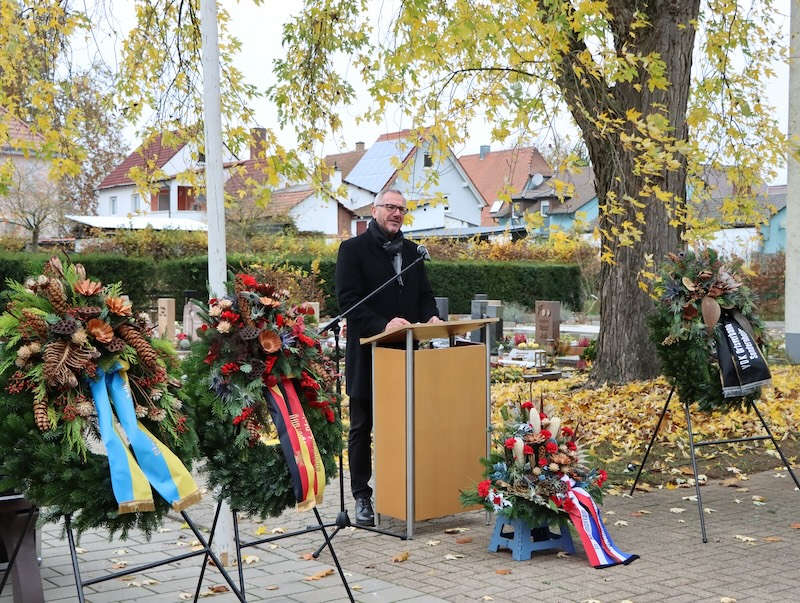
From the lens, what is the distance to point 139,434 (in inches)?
150

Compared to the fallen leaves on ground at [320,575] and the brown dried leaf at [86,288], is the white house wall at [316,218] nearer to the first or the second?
the fallen leaves on ground at [320,575]

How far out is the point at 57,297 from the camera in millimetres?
3811

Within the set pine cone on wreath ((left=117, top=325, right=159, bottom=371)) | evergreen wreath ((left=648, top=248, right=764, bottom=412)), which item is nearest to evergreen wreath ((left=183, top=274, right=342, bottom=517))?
pine cone on wreath ((left=117, top=325, right=159, bottom=371))

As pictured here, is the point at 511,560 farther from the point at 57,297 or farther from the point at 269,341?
the point at 57,297

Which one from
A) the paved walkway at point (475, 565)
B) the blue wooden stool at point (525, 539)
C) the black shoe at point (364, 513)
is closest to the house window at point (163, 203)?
the paved walkway at point (475, 565)

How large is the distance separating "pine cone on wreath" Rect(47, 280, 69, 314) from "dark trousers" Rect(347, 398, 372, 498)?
9.54ft

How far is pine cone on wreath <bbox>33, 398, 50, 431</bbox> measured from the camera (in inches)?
144

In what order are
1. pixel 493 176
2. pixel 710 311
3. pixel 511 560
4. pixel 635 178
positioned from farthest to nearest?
pixel 493 176 < pixel 635 178 < pixel 710 311 < pixel 511 560

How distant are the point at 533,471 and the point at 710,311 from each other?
1625 millimetres

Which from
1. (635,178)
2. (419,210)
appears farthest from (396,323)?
(419,210)

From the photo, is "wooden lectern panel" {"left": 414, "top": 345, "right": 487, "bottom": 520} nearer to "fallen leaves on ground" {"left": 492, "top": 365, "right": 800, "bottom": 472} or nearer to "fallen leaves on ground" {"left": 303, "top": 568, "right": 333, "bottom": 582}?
"fallen leaves on ground" {"left": 303, "top": 568, "right": 333, "bottom": 582}

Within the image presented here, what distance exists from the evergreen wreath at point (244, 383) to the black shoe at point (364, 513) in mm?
1999

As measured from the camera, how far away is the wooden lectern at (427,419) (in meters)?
6.06

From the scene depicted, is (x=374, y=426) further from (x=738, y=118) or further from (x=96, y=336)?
(x=738, y=118)
